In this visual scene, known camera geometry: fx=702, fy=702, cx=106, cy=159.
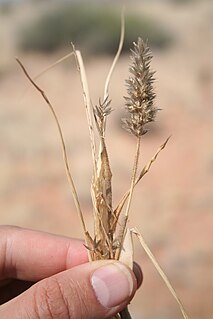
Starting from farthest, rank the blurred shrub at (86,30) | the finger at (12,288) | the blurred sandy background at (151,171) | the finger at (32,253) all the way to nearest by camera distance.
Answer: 1. the blurred shrub at (86,30)
2. the blurred sandy background at (151,171)
3. the finger at (12,288)
4. the finger at (32,253)

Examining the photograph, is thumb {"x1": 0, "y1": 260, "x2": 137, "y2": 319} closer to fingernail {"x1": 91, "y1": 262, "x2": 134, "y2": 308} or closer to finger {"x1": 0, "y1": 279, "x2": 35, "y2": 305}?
fingernail {"x1": 91, "y1": 262, "x2": 134, "y2": 308}

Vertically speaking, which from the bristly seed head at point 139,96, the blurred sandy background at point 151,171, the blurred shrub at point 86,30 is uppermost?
the blurred shrub at point 86,30

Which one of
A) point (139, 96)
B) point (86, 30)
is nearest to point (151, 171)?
point (139, 96)

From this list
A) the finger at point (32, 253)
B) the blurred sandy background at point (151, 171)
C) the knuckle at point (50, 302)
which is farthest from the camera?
the blurred sandy background at point (151, 171)

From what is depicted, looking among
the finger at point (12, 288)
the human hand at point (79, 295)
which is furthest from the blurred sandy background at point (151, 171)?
the human hand at point (79, 295)

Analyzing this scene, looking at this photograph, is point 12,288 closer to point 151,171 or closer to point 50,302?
point 50,302

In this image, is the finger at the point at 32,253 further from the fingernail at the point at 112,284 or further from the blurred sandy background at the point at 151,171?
the blurred sandy background at the point at 151,171

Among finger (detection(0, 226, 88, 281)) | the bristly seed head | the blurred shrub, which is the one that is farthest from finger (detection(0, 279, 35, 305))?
the blurred shrub

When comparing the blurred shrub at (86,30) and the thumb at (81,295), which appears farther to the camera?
the blurred shrub at (86,30)
